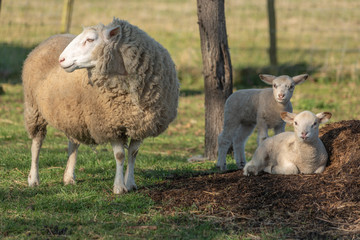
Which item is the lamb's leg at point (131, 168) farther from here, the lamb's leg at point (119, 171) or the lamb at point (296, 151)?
the lamb at point (296, 151)

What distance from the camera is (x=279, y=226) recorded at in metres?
4.54

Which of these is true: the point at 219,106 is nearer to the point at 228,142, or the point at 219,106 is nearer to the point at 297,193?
the point at 228,142

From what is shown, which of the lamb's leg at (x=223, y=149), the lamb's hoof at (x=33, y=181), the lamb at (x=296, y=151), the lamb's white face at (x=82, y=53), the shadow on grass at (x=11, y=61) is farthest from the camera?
the shadow on grass at (x=11, y=61)

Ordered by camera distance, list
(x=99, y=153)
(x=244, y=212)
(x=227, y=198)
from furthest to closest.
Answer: (x=99, y=153) < (x=227, y=198) < (x=244, y=212)

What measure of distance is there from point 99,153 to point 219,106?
2.04 metres

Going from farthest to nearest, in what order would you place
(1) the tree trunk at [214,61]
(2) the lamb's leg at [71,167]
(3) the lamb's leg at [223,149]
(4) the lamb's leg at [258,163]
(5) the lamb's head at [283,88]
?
(1) the tree trunk at [214,61]
(3) the lamb's leg at [223,149]
(5) the lamb's head at [283,88]
(2) the lamb's leg at [71,167]
(4) the lamb's leg at [258,163]

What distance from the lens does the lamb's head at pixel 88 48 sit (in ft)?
17.6

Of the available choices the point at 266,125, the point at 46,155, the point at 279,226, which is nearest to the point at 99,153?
the point at 46,155

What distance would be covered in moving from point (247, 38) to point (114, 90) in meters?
11.3

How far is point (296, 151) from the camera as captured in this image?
18.7ft

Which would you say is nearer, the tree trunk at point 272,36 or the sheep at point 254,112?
the sheep at point 254,112

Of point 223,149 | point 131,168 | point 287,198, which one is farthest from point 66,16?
point 287,198

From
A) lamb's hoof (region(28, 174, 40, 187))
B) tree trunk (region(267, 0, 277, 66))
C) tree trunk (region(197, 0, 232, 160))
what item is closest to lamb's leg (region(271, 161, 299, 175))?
tree trunk (region(197, 0, 232, 160))

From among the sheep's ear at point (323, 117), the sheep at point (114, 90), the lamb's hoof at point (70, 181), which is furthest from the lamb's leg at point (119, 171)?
the sheep's ear at point (323, 117)
